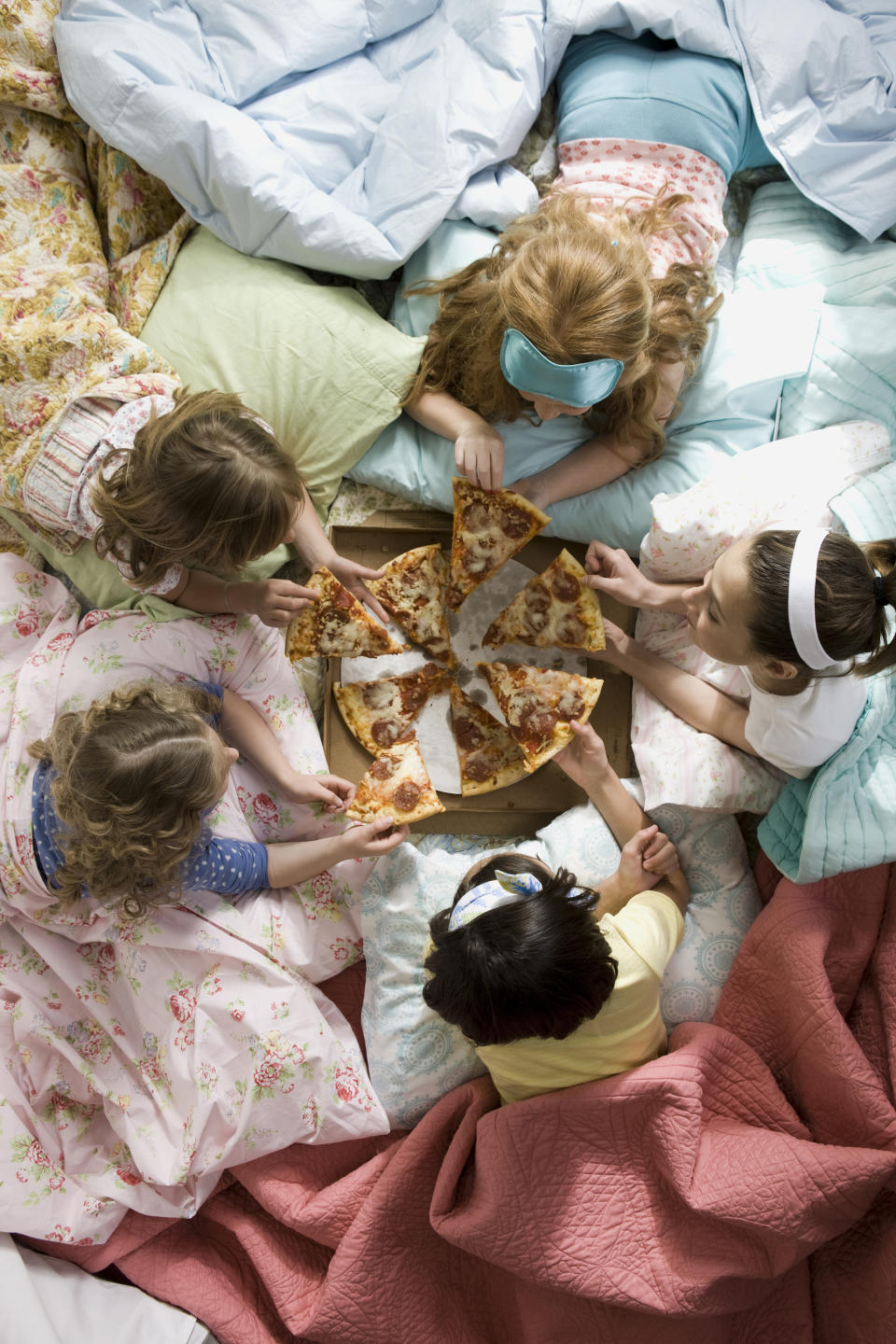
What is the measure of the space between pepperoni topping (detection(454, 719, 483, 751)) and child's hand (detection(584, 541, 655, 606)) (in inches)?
12.6

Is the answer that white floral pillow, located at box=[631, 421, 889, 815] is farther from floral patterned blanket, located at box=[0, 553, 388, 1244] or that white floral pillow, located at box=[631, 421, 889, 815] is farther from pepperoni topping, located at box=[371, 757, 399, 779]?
floral patterned blanket, located at box=[0, 553, 388, 1244]

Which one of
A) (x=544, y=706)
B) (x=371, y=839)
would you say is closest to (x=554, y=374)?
(x=544, y=706)

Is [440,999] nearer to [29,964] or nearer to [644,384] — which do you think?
[29,964]

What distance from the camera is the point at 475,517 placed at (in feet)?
5.27

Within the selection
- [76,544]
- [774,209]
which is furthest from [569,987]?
[774,209]

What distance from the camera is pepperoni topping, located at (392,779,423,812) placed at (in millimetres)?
1577

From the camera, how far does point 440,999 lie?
1300mm

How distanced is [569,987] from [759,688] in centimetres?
53

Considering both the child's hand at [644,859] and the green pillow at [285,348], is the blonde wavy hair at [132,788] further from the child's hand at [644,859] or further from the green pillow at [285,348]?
the child's hand at [644,859]

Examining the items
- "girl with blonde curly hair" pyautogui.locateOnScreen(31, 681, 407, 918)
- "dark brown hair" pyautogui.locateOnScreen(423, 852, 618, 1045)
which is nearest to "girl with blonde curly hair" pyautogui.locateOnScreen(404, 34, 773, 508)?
"girl with blonde curly hair" pyautogui.locateOnScreen(31, 681, 407, 918)

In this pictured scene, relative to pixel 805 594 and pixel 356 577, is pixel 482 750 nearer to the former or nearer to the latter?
pixel 356 577

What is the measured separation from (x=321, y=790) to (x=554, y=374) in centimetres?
75

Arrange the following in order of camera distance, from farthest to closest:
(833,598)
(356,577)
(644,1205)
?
(356,577) < (644,1205) < (833,598)

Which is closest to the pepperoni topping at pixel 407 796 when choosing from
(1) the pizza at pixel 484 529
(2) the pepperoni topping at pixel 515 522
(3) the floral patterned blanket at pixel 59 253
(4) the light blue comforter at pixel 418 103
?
(1) the pizza at pixel 484 529
